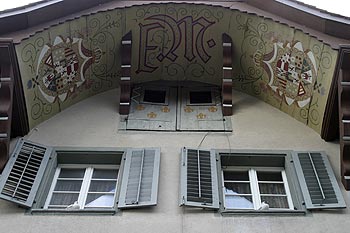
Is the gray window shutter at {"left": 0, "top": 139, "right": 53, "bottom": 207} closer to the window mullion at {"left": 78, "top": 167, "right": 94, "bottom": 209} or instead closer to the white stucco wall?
the white stucco wall

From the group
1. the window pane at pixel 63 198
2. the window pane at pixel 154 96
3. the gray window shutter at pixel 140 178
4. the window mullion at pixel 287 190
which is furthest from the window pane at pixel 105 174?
the window mullion at pixel 287 190

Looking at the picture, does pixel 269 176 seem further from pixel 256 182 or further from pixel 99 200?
pixel 99 200

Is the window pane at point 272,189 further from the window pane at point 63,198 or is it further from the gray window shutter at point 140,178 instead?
the window pane at point 63,198

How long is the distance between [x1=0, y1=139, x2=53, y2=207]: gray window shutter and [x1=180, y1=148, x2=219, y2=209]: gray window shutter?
160cm

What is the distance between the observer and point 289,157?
23.2 feet

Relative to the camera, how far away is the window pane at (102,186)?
684 centimetres

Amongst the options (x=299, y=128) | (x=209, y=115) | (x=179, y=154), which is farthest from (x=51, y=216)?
(x=299, y=128)

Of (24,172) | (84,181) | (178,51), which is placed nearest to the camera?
(24,172)

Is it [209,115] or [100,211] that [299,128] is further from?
[100,211]

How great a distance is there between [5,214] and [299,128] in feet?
12.1

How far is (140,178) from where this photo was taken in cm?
664

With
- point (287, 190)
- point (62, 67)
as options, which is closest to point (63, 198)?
point (62, 67)

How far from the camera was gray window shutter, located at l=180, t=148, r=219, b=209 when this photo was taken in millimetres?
6336

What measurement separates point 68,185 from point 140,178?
0.89 m
